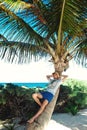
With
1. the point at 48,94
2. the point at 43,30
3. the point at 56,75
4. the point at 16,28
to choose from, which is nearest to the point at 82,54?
the point at 56,75

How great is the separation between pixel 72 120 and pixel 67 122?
0.42 meters

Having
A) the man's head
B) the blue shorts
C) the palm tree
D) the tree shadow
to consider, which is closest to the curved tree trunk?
the palm tree

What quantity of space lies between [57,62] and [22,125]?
265 cm

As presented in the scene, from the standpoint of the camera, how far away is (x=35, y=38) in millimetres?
7887

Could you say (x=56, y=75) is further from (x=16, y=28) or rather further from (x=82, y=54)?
(x=82, y=54)

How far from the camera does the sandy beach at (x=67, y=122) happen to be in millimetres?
9375

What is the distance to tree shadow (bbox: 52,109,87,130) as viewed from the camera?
9.89 metres

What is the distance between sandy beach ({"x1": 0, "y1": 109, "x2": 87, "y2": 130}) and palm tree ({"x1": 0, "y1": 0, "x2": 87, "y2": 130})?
1780 mm

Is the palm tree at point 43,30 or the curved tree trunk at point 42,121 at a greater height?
the palm tree at point 43,30

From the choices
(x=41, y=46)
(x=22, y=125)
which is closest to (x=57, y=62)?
(x=41, y=46)

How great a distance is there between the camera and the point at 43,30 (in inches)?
319

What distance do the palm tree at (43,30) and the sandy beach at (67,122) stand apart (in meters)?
1.78

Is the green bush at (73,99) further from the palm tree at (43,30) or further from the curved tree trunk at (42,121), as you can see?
the curved tree trunk at (42,121)

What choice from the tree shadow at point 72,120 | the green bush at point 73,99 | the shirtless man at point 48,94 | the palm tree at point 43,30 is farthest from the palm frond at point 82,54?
the green bush at point 73,99
